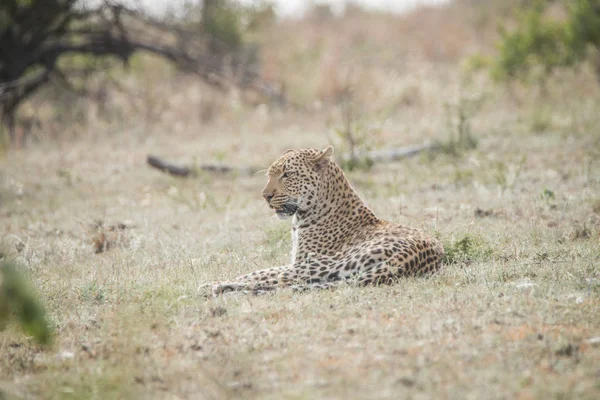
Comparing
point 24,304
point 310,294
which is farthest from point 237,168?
point 24,304

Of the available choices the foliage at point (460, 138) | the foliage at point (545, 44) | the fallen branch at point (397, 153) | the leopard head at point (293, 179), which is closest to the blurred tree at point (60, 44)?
the fallen branch at point (397, 153)

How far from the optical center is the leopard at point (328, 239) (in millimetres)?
6895

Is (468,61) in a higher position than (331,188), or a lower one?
higher

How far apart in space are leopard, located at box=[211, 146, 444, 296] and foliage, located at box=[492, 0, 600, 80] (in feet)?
43.3

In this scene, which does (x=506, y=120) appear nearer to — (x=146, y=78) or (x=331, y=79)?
(x=331, y=79)

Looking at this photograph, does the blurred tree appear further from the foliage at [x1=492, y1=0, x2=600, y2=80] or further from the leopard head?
the leopard head

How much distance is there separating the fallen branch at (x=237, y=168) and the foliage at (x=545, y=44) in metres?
6.41

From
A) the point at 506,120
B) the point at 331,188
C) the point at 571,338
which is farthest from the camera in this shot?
the point at 506,120

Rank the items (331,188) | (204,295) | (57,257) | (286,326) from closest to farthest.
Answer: (286,326) → (204,295) → (331,188) → (57,257)

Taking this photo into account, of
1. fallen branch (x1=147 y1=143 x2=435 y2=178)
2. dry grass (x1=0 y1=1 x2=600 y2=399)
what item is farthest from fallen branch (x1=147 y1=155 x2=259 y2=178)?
dry grass (x1=0 y1=1 x2=600 y2=399)

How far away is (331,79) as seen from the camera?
20.8 meters

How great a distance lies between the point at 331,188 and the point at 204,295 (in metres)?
1.71

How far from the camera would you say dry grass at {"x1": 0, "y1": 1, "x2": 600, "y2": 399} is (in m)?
4.88

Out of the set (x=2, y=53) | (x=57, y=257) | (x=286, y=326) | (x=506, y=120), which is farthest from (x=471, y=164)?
(x=2, y=53)
